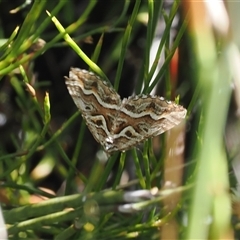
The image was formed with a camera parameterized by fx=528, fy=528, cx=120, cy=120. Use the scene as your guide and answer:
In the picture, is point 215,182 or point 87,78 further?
point 87,78

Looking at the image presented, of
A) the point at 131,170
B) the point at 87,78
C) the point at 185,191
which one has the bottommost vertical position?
the point at 131,170

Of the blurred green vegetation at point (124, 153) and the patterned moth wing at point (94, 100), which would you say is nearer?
the blurred green vegetation at point (124, 153)

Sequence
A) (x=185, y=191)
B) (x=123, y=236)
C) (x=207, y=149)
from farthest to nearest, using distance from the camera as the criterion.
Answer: (x=123, y=236), (x=185, y=191), (x=207, y=149)

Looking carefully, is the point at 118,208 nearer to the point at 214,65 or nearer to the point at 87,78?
the point at 87,78

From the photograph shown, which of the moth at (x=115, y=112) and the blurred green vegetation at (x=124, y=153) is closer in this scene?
the blurred green vegetation at (x=124, y=153)

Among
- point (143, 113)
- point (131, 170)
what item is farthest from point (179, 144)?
point (131, 170)

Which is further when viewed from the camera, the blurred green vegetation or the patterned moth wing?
the patterned moth wing

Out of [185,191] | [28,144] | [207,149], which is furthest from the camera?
[28,144]

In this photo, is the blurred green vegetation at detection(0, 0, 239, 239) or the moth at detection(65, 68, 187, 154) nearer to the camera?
the blurred green vegetation at detection(0, 0, 239, 239)
